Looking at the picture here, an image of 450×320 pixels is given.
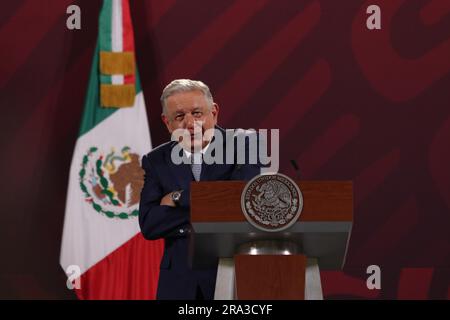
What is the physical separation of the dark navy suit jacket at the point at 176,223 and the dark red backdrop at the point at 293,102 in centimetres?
237

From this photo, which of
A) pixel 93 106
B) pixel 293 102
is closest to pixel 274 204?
pixel 293 102

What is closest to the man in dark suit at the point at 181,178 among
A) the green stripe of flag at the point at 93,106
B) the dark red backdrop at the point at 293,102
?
the dark red backdrop at the point at 293,102

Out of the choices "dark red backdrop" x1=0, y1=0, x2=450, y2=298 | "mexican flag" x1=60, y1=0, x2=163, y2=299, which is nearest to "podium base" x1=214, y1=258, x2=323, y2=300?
Result: "dark red backdrop" x1=0, y1=0, x2=450, y2=298

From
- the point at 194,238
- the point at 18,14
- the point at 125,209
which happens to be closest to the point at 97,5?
the point at 18,14

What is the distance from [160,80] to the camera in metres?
5.63

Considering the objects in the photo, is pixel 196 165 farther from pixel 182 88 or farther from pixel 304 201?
pixel 304 201

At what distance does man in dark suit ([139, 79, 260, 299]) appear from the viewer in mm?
2895

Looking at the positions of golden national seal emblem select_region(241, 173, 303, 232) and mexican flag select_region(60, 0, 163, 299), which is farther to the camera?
mexican flag select_region(60, 0, 163, 299)

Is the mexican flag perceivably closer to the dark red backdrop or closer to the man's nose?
the dark red backdrop

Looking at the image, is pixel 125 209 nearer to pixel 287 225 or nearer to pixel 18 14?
pixel 18 14

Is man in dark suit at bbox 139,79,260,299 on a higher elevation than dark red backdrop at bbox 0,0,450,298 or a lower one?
lower

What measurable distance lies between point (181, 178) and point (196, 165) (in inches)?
3.0

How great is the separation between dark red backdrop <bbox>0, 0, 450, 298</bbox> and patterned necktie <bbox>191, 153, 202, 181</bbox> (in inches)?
91.5

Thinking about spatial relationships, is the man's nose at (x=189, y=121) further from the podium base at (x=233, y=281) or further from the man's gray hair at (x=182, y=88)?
Answer: the podium base at (x=233, y=281)
